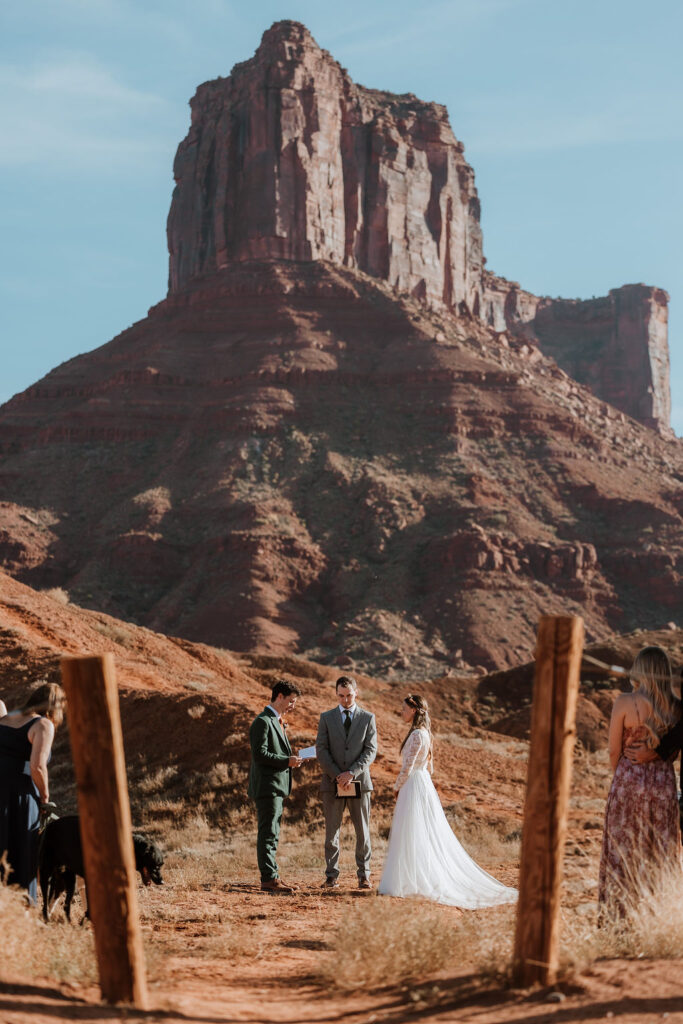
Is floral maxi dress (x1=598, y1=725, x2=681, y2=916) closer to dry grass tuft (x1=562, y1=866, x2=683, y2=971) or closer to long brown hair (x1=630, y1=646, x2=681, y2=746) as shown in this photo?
long brown hair (x1=630, y1=646, x2=681, y2=746)

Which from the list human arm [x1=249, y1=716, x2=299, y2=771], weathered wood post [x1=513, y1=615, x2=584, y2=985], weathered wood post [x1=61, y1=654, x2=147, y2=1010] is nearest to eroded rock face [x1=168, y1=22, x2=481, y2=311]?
human arm [x1=249, y1=716, x2=299, y2=771]

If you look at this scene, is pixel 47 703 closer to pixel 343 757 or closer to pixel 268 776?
pixel 268 776

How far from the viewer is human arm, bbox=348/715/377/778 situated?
36.5ft

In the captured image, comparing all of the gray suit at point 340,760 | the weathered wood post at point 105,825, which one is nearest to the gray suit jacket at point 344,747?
the gray suit at point 340,760

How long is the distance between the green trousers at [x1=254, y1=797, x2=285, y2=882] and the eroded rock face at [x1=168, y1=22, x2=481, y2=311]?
271 feet

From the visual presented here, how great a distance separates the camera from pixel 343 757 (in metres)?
11.2

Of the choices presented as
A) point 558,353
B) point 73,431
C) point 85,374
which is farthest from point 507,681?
point 558,353

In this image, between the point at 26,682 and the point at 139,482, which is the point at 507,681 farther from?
the point at 139,482

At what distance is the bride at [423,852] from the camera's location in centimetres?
1048

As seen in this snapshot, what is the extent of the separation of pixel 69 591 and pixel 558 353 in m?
96.5

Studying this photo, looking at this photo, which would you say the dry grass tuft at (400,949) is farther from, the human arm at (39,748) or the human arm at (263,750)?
the human arm at (263,750)

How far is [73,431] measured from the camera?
80438 millimetres

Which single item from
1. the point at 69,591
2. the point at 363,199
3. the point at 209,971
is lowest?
the point at 209,971

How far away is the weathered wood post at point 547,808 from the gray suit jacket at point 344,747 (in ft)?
14.8
